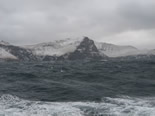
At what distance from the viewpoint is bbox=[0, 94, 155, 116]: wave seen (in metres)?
16.8

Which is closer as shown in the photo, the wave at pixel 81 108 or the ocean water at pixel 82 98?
the wave at pixel 81 108

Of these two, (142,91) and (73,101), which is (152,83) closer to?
(142,91)

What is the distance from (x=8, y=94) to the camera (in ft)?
76.7

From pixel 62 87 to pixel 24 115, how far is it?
37.6ft

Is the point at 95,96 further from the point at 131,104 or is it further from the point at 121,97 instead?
the point at 131,104

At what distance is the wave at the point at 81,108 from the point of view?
55.0ft

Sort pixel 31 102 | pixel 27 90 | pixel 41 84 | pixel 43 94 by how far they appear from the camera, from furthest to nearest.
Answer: pixel 41 84
pixel 27 90
pixel 43 94
pixel 31 102

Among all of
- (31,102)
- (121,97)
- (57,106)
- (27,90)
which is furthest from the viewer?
(27,90)

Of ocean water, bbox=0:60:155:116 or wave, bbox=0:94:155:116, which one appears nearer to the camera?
wave, bbox=0:94:155:116

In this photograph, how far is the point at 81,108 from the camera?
59.2 ft

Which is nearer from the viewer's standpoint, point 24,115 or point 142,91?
point 24,115

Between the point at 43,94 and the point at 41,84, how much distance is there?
549cm

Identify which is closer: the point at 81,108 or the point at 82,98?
the point at 81,108

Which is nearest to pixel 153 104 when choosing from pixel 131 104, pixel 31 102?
pixel 131 104
